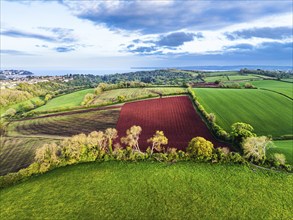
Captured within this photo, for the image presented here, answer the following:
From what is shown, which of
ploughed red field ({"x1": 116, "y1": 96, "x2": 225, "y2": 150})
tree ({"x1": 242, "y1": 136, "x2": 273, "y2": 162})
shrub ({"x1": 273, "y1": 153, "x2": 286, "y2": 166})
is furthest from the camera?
ploughed red field ({"x1": 116, "y1": 96, "x2": 225, "y2": 150})

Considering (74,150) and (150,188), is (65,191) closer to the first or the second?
(74,150)

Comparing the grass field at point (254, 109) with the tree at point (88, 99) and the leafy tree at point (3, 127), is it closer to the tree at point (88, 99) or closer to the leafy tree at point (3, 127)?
the tree at point (88, 99)

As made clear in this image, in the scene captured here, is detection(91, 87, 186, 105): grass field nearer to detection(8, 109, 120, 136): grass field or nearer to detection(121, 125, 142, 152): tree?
detection(8, 109, 120, 136): grass field

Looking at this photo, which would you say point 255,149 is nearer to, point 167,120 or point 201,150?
point 201,150

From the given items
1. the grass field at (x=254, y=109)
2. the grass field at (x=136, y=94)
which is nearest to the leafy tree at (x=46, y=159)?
the grass field at (x=254, y=109)

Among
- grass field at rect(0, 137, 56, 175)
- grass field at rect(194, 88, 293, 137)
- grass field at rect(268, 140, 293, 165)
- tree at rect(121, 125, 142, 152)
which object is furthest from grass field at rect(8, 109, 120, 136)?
grass field at rect(268, 140, 293, 165)

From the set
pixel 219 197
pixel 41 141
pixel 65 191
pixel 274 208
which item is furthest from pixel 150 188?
pixel 41 141
